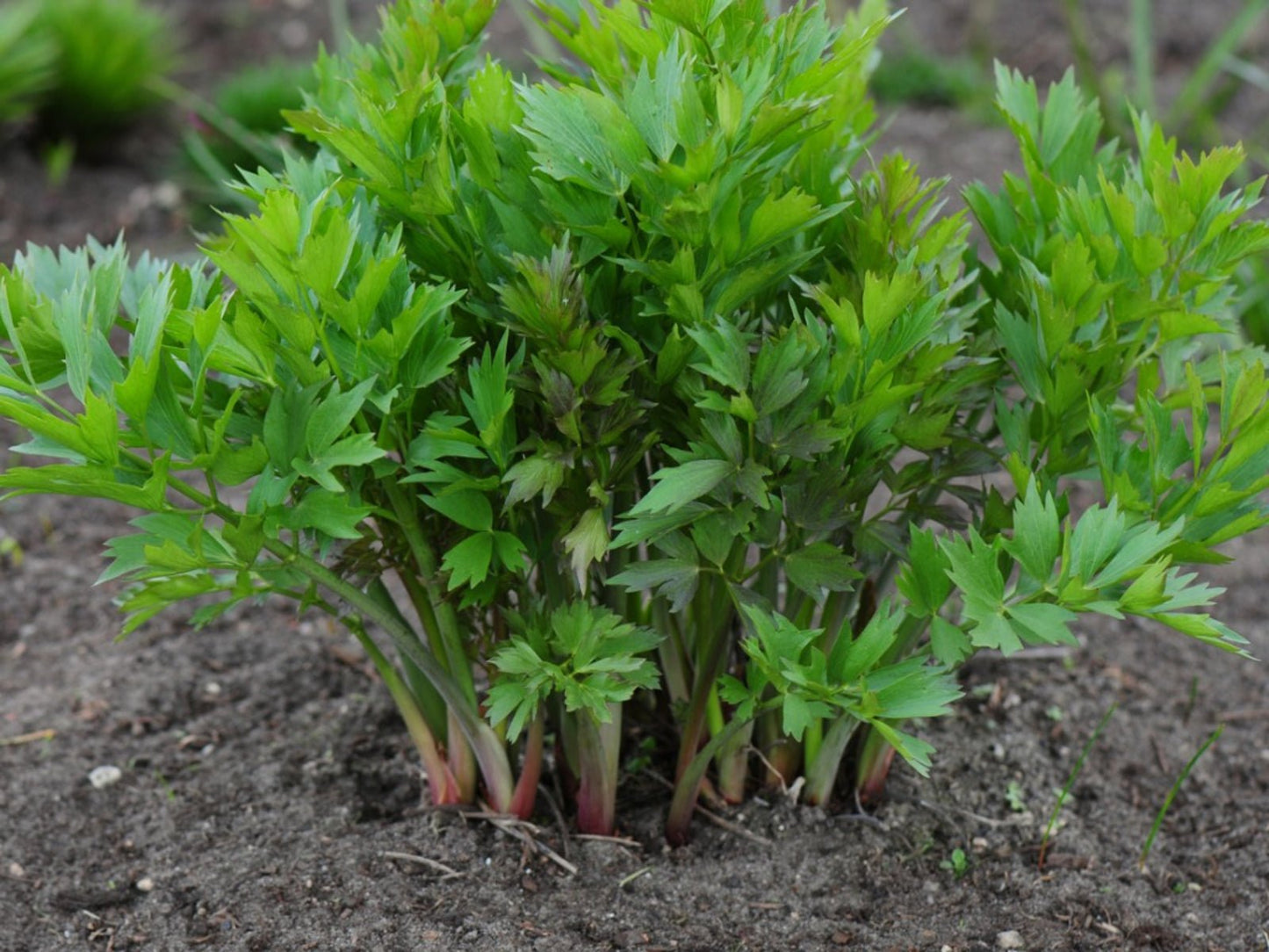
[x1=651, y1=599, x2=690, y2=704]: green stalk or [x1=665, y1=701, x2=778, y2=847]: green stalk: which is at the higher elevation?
[x1=651, y1=599, x2=690, y2=704]: green stalk

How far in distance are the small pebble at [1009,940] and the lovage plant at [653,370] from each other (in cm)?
41

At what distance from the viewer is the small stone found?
2064 mm

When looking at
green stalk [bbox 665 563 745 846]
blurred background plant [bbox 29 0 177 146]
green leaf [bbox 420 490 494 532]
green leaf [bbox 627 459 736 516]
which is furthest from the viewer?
blurred background plant [bbox 29 0 177 146]

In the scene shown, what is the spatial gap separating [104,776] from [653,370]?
3.69 feet

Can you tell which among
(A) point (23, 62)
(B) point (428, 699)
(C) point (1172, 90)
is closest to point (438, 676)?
(B) point (428, 699)

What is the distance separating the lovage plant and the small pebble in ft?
1.33

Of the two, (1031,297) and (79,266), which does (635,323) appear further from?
(79,266)

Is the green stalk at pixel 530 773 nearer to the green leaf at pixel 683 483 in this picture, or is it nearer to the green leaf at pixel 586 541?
the green leaf at pixel 586 541

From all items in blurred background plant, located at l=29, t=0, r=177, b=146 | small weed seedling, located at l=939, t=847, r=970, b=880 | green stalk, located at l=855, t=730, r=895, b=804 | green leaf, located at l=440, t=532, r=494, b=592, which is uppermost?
blurred background plant, located at l=29, t=0, r=177, b=146

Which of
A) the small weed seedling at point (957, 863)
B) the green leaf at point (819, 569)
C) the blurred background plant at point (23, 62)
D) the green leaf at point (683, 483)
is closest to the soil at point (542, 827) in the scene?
the small weed seedling at point (957, 863)

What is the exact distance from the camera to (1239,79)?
4332 millimetres

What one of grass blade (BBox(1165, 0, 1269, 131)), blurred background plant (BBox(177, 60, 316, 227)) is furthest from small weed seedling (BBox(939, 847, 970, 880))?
grass blade (BBox(1165, 0, 1269, 131))

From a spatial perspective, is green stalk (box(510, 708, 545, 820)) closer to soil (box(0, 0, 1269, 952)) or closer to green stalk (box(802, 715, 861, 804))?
soil (box(0, 0, 1269, 952))

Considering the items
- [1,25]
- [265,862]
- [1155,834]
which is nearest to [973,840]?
[1155,834]
